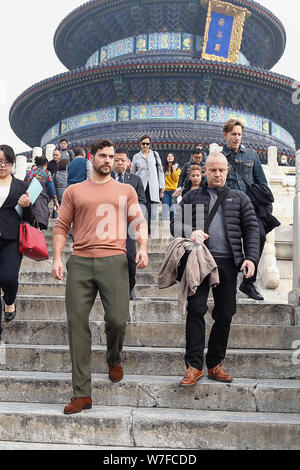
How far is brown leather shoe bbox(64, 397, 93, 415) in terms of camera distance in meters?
3.56

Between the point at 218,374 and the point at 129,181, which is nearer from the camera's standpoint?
the point at 218,374

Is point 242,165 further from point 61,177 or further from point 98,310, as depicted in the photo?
point 61,177

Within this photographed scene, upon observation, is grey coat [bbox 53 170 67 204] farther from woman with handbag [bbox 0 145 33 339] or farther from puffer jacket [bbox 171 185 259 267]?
puffer jacket [bbox 171 185 259 267]

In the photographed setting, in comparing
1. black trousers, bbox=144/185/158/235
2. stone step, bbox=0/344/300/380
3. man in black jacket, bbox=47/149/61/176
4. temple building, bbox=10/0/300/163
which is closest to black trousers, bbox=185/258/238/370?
stone step, bbox=0/344/300/380

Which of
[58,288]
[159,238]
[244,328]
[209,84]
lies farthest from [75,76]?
[244,328]

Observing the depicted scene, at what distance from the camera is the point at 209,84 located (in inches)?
800

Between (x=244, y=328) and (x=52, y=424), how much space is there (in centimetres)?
209

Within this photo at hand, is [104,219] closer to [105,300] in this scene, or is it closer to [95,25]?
[105,300]

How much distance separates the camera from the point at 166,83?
20.5 m

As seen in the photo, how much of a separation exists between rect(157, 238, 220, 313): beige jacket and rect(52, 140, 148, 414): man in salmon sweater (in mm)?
255

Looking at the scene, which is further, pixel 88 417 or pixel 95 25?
pixel 95 25

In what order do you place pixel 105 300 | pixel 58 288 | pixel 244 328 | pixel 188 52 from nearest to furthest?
pixel 105 300
pixel 244 328
pixel 58 288
pixel 188 52

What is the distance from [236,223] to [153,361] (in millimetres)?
1430

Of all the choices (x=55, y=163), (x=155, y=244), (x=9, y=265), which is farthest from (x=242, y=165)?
(x=55, y=163)
